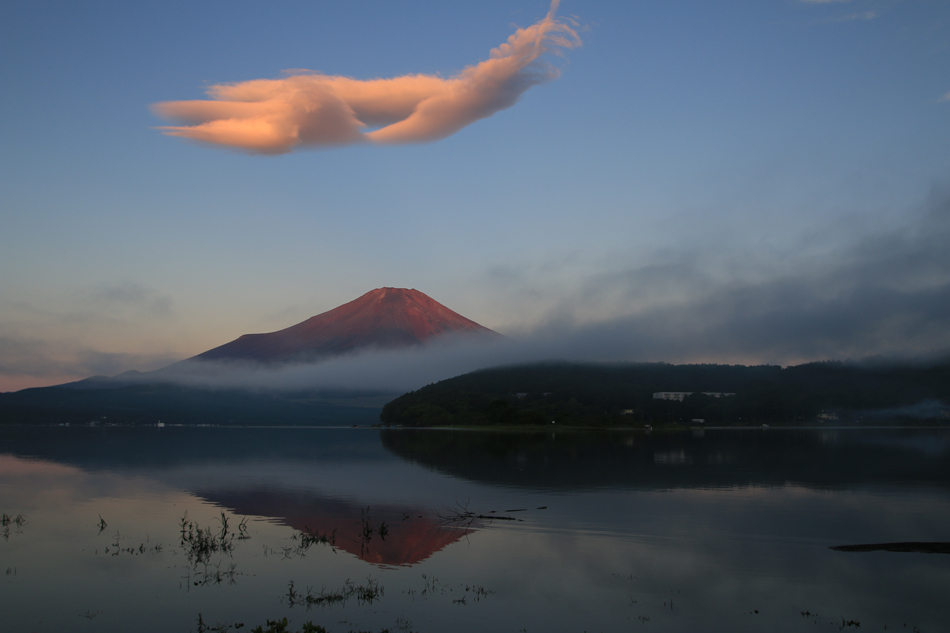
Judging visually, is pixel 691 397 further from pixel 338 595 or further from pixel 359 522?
pixel 338 595

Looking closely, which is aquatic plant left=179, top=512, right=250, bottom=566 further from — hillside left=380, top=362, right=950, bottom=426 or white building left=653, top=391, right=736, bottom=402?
white building left=653, top=391, right=736, bottom=402

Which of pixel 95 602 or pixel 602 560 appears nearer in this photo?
pixel 95 602

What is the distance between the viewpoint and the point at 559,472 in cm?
3616

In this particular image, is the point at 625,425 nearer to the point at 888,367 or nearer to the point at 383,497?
the point at 888,367

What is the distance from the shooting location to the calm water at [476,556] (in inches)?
435

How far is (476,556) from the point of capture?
1523 cm

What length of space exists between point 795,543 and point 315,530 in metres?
12.8

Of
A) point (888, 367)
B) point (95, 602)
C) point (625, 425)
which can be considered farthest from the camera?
point (888, 367)

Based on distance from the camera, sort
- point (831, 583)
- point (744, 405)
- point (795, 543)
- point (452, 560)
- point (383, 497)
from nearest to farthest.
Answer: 1. point (831, 583)
2. point (452, 560)
3. point (795, 543)
4. point (383, 497)
5. point (744, 405)

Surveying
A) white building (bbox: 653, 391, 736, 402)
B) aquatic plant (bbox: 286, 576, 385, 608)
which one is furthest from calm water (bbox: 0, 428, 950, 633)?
white building (bbox: 653, 391, 736, 402)

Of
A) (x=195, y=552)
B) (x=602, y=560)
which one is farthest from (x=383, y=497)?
(x=602, y=560)

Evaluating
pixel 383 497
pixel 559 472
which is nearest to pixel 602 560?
pixel 383 497

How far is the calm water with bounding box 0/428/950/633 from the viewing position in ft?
36.3

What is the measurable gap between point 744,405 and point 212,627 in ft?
514
